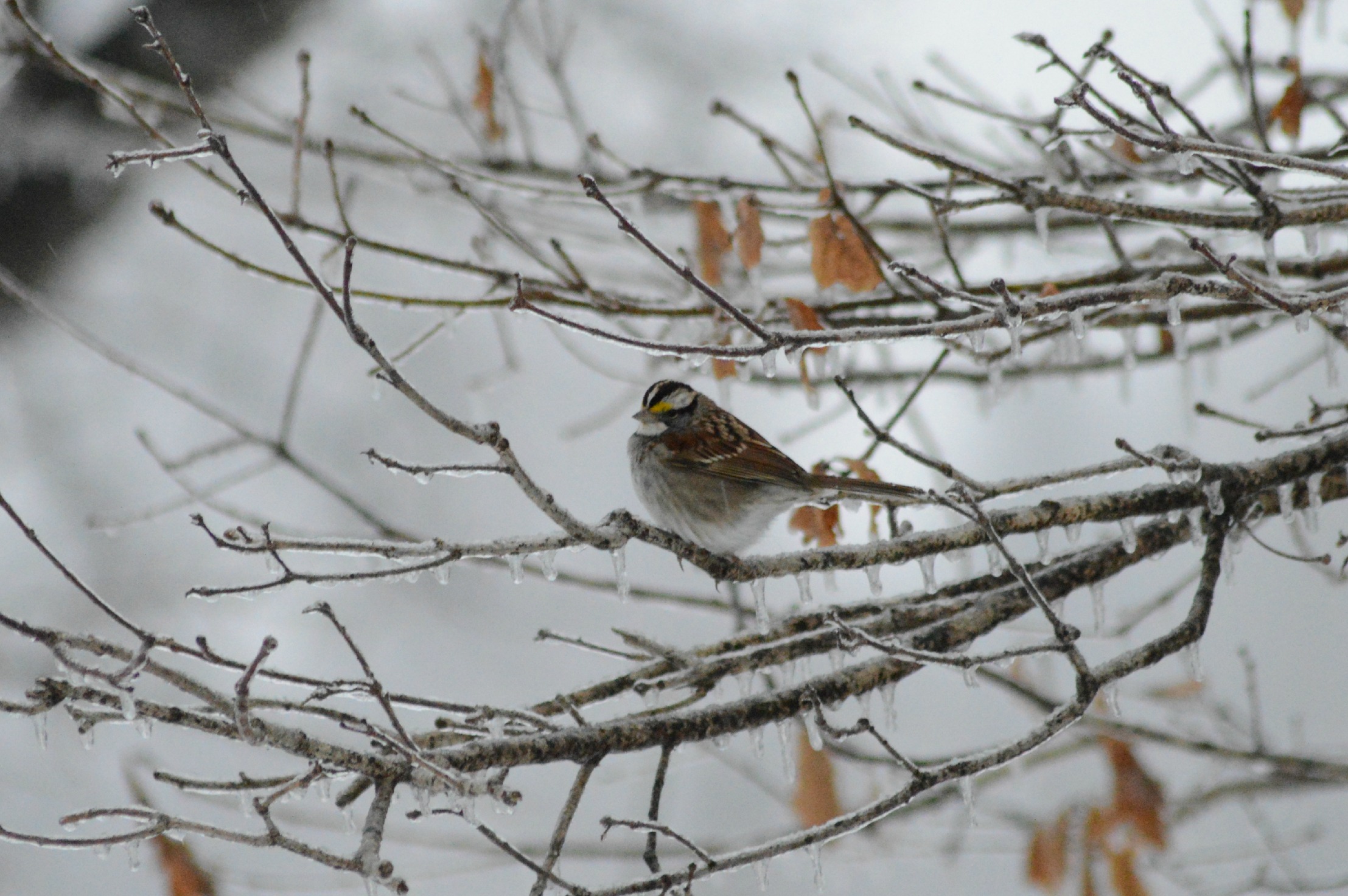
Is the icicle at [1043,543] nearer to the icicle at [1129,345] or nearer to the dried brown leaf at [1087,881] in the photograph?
the icicle at [1129,345]

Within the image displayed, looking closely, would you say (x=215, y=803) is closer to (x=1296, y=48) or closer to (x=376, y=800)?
(x=376, y=800)

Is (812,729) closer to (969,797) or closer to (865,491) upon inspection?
(969,797)

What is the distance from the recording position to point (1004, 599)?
10.7ft

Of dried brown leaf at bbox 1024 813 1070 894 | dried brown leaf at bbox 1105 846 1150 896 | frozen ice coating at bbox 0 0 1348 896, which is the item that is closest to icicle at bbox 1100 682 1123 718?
frozen ice coating at bbox 0 0 1348 896

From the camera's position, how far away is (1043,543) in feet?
10.5

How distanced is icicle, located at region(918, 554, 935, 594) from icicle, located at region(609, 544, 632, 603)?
0.77 m

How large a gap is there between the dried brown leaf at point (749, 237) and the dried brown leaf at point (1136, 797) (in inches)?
92.4

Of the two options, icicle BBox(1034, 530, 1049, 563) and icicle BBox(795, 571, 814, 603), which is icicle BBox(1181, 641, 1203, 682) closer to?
icicle BBox(1034, 530, 1049, 563)

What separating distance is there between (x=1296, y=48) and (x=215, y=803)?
4.04 meters

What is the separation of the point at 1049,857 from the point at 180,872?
340 cm

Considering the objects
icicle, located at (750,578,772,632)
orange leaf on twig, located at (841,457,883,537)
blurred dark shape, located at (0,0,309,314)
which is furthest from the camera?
blurred dark shape, located at (0,0,309,314)

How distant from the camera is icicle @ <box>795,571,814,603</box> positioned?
3.20 meters

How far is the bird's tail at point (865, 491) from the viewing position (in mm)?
3387

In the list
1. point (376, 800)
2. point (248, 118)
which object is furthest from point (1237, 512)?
point (248, 118)
